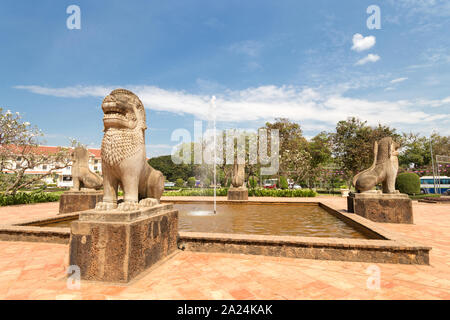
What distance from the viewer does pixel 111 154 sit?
3.17 metres

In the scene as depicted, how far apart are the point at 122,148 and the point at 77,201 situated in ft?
21.6

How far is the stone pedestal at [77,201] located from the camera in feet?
26.9

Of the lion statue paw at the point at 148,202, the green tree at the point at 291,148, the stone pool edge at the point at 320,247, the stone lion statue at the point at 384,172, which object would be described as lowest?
the stone pool edge at the point at 320,247

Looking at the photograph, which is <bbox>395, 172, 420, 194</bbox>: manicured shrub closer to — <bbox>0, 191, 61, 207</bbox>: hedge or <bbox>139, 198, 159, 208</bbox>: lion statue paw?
<bbox>139, 198, 159, 208</bbox>: lion statue paw

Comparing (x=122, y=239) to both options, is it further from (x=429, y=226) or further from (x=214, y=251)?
(x=429, y=226)

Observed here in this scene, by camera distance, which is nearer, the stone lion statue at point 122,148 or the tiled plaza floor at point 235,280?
the tiled plaza floor at point 235,280

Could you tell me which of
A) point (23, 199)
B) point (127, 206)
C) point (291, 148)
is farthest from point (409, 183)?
point (23, 199)

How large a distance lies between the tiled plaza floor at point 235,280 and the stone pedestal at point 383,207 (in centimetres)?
291

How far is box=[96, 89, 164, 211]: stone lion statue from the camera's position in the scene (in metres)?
3.17

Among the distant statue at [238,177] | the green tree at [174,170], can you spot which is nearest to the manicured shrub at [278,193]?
the distant statue at [238,177]

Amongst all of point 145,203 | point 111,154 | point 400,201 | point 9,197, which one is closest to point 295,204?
point 400,201

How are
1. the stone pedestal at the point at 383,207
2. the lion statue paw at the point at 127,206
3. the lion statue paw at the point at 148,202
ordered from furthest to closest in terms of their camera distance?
the stone pedestal at the point at 383,207 < the lion statue paw at the point at 148,202 < the lion statue paw at the point at 127,206

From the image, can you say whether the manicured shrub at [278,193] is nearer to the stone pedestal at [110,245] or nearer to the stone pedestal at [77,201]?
the stone pedestal at [77,201]

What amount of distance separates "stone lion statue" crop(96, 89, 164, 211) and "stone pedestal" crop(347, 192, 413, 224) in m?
6.37
